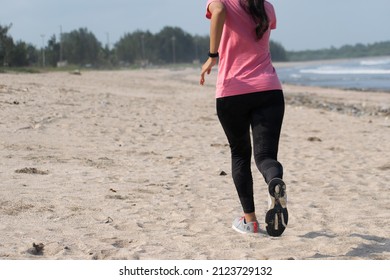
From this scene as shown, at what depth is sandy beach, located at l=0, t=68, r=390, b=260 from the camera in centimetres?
352

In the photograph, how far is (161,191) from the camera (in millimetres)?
5145

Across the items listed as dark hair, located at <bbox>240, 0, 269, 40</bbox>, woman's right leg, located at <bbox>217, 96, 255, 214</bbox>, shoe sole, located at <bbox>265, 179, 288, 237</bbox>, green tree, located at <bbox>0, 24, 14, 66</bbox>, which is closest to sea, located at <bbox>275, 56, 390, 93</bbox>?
green tree, located at <bbox>0, 24, 14, 66</bbox>

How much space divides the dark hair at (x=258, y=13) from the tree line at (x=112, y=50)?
33.5m

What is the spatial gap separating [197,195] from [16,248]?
2.02 meters

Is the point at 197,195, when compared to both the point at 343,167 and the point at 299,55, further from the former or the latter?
the point at 299,55

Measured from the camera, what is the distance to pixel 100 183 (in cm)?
527

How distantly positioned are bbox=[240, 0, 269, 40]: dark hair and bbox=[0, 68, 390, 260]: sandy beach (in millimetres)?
1305

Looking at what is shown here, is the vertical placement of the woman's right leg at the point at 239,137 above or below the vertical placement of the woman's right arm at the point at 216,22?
below

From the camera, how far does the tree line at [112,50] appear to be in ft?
137

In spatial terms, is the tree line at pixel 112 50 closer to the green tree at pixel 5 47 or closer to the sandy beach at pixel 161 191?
the green tree at pixel 5 47

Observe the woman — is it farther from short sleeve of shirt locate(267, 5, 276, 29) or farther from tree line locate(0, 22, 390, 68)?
tree line locate(0, 22, 390, 68)

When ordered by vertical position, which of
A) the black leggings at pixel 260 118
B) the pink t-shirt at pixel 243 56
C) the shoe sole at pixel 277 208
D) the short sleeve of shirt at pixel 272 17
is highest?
the short sleeve of shirt at pixel 272 17

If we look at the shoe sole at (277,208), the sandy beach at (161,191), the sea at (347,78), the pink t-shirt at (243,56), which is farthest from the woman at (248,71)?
the sea at (347,78)
